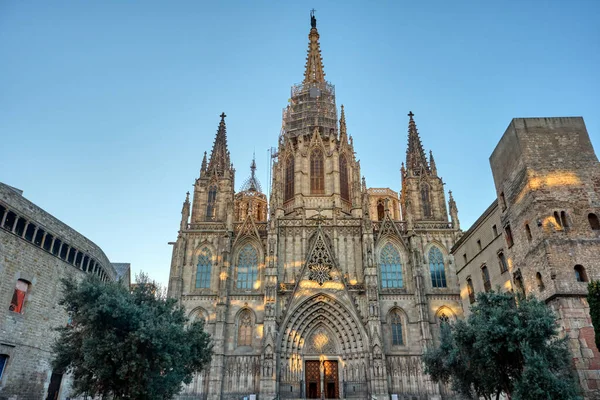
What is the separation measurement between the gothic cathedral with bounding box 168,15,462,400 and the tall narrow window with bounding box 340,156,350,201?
0.12 metres

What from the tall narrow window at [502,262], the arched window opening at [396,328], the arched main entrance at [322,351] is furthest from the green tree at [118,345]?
the arched window opening at [396,328]

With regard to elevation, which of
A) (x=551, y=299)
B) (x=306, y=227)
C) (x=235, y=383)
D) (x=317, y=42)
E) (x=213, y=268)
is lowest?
(x=235, y=383)

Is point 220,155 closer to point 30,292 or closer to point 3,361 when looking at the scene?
point 30,292

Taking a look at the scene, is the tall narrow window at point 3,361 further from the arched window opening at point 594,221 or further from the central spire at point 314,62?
the central spire at point 314,62

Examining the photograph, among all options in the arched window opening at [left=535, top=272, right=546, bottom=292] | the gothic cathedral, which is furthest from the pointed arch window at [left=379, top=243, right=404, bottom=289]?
the arched window opening at [left=535, top=272, right=546, bottom=292]

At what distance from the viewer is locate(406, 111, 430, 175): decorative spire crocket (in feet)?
139

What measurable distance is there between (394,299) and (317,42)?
1410 inches

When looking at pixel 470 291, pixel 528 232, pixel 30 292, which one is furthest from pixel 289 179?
pixel 528 232

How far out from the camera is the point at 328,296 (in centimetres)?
3381

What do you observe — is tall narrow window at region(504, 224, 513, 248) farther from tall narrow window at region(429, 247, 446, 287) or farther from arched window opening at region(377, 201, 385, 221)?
arched window opening at region(377, 201, 385, 221)

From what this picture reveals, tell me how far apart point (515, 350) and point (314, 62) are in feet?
147

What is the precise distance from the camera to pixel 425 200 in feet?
133

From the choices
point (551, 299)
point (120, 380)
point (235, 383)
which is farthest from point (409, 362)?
point (120, 380)

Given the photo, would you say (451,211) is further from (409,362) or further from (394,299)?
(409,362)
